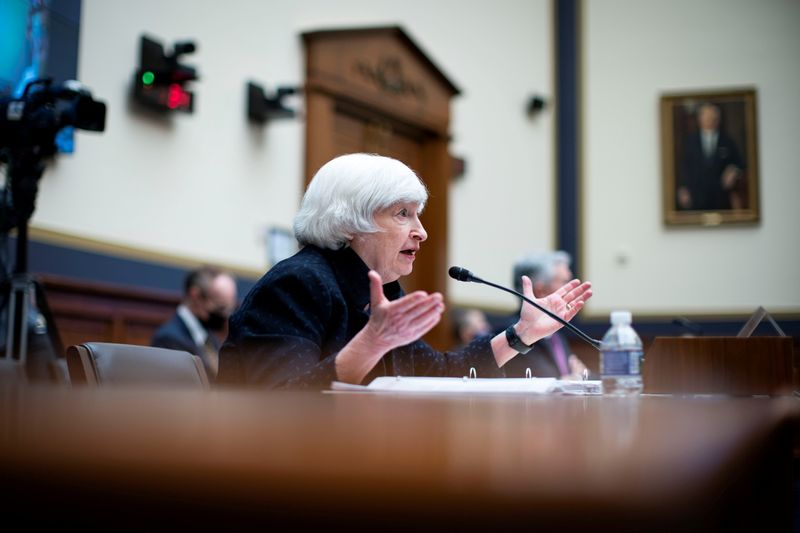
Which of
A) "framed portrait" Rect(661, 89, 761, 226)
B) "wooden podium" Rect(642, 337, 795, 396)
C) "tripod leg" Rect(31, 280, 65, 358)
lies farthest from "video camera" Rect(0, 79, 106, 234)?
"framed portrait" Rect(661, 89, 761, 226)

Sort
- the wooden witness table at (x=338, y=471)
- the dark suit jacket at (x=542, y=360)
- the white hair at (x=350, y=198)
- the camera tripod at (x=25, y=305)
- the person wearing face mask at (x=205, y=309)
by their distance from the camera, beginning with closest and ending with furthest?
1. the wooden witness table at (x=338, y=471)
2. the white hair at (x=350, y=198)
3. the camera tripod at (x=25, y=305)
4. the dark suit jacket at (x=542, y=360)
5. the person wearing face mask at (x=205, y=309)

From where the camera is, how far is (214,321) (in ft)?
15.8

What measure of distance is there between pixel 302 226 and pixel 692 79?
300 inches

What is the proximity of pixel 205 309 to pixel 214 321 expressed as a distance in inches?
3.3

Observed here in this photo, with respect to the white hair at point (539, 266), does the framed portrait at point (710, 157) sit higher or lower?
higher

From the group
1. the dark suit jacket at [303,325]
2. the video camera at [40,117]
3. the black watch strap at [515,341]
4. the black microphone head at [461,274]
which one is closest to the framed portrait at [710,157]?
the video camera at [40,117]

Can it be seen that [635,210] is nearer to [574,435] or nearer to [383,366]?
[383,366]

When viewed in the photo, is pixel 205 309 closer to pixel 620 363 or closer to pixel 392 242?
pixel 392 242

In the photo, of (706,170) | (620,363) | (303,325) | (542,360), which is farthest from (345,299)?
(706,170)

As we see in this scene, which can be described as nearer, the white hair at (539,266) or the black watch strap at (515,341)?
the black watch strap at (515,341)

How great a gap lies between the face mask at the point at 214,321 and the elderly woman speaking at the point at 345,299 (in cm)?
250

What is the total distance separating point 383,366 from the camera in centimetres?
218

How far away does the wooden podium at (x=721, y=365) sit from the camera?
189 centimetres

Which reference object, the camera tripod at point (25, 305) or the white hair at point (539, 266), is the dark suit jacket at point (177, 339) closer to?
the camera tripod at point (25, 305)
